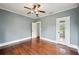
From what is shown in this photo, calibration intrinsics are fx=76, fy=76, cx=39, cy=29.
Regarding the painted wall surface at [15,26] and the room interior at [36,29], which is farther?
the painted wall surface at [15,26]

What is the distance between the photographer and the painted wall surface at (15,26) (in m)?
2.12

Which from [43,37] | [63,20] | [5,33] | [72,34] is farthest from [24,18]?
[72,34]

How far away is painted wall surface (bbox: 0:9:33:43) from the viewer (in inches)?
83.6

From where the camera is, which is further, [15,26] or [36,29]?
[36,29]

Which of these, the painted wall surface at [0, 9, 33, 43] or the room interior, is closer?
the room interior

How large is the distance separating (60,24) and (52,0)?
2.73 feet

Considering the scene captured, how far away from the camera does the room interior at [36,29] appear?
1931 millimetres

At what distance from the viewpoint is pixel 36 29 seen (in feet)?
8.02

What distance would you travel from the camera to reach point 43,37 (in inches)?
103

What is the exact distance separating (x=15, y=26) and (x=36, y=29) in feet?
2.18

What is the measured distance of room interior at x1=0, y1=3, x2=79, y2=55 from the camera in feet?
6.33
